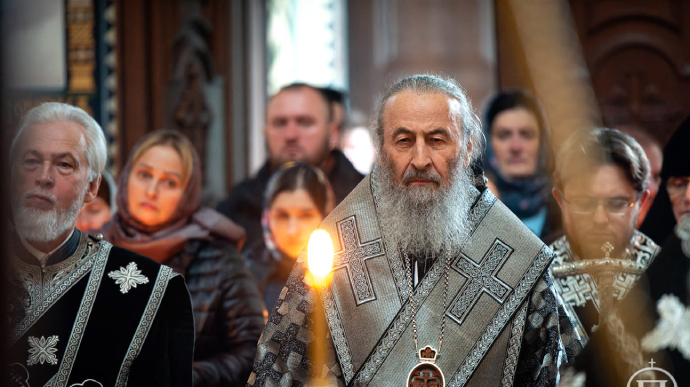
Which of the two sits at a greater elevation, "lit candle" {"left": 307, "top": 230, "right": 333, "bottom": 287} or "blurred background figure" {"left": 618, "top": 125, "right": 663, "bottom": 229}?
"blurred background figure" {"left": 618, "top": 125, "right": 663, "bottom": 229}

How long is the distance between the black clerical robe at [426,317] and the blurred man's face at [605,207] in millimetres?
590

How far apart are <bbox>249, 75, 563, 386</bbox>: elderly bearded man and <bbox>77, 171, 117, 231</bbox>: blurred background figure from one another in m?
2.23

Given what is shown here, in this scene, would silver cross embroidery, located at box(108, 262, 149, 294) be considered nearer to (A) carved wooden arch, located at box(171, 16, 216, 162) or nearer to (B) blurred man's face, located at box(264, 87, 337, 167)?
(B) blurred man's face, located at box(264, 87, 337, 167)

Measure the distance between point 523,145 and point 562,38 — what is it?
370cm

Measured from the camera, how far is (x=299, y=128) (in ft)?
17.1

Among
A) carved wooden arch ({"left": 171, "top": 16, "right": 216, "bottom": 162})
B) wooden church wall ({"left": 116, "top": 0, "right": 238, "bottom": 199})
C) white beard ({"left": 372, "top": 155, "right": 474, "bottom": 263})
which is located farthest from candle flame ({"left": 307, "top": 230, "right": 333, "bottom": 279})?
carved wooden arch ({"left": 171, "top": 16, "right": 216, "bottom": 162})

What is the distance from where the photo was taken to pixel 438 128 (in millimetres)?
2900

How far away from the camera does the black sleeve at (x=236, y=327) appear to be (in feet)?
11.9

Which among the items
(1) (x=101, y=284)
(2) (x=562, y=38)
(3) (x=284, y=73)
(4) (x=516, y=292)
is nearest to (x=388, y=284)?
(4) (x=516, y=292)

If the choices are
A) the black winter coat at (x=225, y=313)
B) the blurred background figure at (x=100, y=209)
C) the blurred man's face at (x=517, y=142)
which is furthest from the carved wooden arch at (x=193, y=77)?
the black winter coat at (x=225, y=313)

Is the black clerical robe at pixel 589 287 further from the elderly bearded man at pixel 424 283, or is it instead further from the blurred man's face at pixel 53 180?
the blurred man's face at pixel 53 180

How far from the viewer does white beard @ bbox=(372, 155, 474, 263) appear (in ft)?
9.75

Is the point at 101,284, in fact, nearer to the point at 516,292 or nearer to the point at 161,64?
the point at 516,292

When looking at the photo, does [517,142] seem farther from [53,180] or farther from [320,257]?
[53,180]
